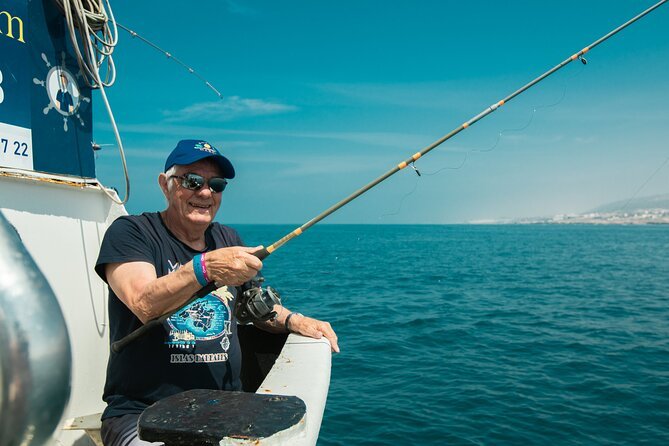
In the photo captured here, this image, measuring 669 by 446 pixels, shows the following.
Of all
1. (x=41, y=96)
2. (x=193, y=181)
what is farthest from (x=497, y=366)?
(x=41, y=96)

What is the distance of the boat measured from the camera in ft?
6.98

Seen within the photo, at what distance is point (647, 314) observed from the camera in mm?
15984

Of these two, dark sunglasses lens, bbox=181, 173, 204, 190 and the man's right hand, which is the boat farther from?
dark sunglasses lens, bbox=181, 173, 204, 190

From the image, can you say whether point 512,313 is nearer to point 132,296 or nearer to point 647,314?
point 647,314

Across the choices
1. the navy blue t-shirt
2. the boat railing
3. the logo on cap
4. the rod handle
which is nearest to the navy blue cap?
the logo on cap

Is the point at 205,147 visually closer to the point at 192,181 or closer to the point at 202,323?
the point at 192,181

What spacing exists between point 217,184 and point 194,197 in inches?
5.8

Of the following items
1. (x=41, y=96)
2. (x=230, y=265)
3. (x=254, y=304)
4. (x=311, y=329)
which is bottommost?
(x=311, y=329)

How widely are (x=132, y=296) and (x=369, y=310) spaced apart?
1545 cm

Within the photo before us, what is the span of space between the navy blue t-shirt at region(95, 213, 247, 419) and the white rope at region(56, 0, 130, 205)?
1.28 m

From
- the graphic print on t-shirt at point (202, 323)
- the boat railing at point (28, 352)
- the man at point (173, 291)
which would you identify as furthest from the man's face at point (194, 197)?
the boat railing at point (28, 352)

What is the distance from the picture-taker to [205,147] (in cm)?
280

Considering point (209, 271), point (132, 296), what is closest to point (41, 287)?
point (209, 271)

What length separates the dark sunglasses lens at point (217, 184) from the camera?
284 centimetres
